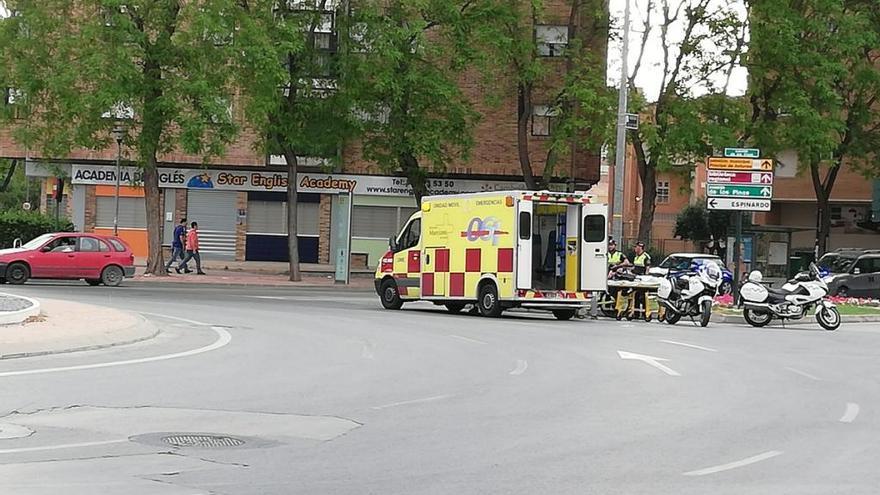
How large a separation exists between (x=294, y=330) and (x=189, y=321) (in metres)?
2.37

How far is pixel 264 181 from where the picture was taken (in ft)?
171

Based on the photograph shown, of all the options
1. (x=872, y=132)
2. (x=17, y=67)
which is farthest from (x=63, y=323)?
(x=872, y=132)

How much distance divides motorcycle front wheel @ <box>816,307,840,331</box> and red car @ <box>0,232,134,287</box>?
60.5 feet

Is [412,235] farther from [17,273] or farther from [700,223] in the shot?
[700,223]

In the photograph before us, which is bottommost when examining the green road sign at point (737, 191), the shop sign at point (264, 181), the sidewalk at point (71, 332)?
the sidewalk at point (71, 332)

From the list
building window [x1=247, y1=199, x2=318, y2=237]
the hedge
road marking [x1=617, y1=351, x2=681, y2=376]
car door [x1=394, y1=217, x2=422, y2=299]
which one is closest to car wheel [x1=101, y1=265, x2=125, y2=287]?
car door [x1=394, y1=217, x2=422, y2=299]

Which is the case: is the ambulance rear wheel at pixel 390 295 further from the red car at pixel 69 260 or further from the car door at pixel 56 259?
the car door at pixel 56 259

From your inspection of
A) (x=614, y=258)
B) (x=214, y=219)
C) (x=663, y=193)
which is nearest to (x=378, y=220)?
(x=214, y=219)

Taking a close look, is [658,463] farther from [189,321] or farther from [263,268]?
[263,268]

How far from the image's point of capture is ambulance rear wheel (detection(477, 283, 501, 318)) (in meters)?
26.9

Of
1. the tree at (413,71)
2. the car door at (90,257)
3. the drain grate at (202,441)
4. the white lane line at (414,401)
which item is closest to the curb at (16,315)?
the white lane line at (414,401)

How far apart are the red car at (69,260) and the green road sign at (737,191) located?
15807 mm

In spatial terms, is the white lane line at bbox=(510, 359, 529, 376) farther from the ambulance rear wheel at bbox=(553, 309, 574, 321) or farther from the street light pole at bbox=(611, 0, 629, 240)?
the street light pole at bbox=(611, 0, 629, 240)

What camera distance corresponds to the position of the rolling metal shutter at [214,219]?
5225cm
